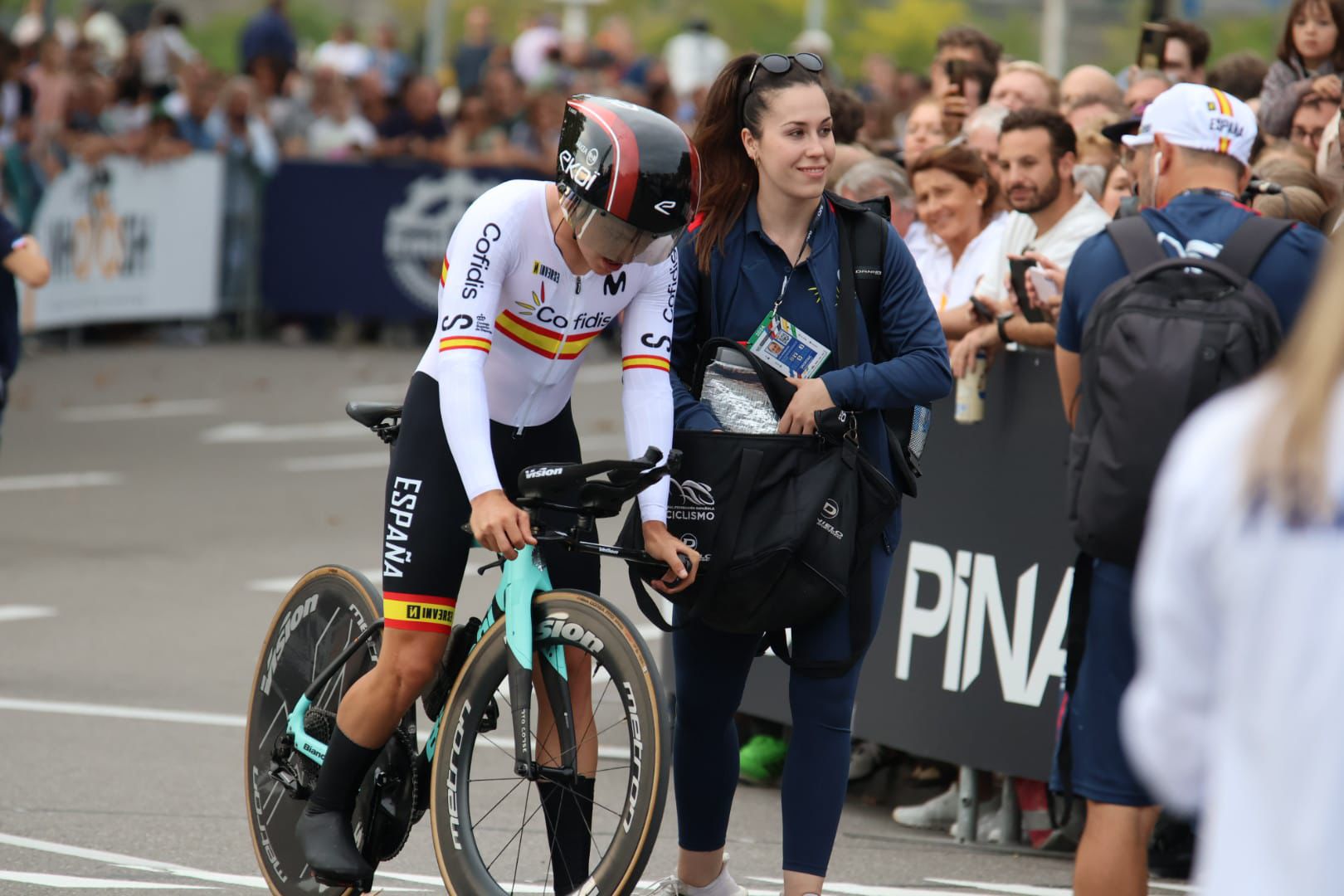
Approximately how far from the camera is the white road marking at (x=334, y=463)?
1357 cm

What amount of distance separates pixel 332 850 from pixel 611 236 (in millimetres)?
1517

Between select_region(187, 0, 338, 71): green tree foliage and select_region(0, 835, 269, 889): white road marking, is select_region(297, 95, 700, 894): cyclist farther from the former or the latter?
select_region(187, 0, 338, 71): green tree foliage

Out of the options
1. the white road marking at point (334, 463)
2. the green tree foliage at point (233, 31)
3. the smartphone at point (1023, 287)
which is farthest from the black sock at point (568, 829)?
the green tree foliage at point (233, 31)

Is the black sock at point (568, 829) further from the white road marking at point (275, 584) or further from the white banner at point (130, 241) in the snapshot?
the white banner at point (130, 241)

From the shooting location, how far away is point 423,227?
19969 mm

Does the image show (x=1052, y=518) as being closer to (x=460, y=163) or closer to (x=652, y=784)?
(x=652, y=784)

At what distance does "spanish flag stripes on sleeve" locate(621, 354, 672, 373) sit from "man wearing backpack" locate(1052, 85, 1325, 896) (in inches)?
35.3

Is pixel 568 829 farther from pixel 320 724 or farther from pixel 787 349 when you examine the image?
pixel 787 349

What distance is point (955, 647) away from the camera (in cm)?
632

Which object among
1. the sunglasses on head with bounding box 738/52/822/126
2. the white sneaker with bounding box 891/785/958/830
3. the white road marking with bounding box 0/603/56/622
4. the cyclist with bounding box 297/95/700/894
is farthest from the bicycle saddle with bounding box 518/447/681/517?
the white road marking with bounding box 0/603/56/622

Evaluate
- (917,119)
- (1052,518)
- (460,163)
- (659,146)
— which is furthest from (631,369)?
(460,163)

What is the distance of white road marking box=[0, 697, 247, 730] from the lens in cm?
748

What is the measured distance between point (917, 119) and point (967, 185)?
1611 mm

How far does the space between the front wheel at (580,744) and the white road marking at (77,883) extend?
3.18 feet
